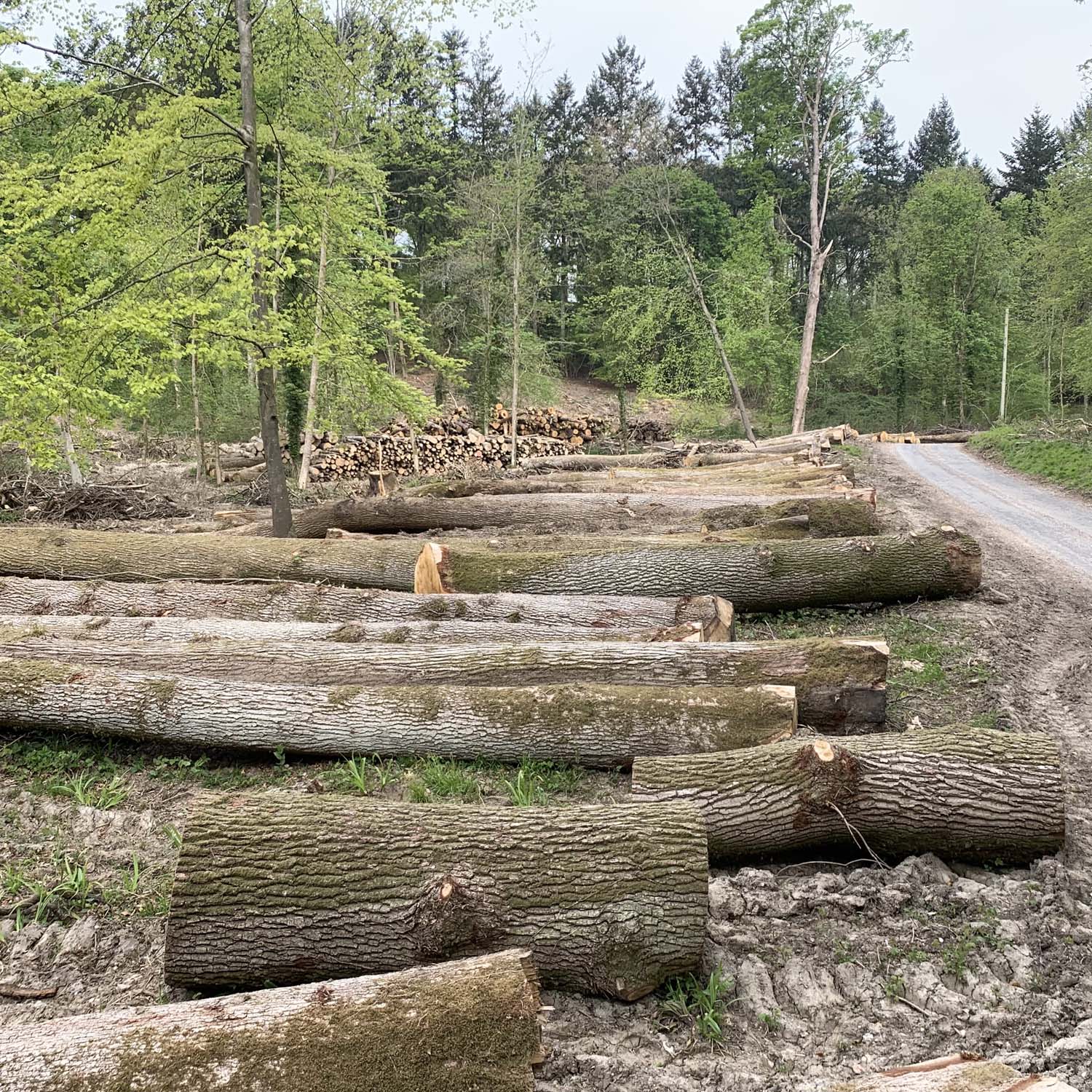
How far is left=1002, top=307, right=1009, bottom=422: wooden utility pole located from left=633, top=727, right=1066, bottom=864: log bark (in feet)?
119

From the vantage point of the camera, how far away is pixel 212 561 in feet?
25.9

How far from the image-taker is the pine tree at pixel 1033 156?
4894 centimetres

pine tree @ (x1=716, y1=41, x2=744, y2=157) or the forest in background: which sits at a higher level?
pine tree @ (x1=716, y1=41, x2=744, y2=157)

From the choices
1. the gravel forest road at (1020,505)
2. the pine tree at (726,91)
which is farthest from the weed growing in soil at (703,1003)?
the pine tree at (726,91)

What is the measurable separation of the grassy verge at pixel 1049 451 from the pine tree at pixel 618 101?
A: 2325 centimetres

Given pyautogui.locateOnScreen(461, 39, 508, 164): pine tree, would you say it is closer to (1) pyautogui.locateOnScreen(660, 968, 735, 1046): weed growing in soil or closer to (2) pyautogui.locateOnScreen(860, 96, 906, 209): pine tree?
(2) pyautogui.locateOnScreen(860, 96, 906, 209): pine tree

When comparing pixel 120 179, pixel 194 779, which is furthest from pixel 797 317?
pixel 194 779

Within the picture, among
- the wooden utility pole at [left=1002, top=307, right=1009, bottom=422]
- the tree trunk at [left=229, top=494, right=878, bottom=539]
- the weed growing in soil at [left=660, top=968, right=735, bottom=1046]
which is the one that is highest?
the wooden utility pole at [left=1002, top=307, right=1009, bottom=422]

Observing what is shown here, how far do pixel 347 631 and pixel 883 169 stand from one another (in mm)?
55644

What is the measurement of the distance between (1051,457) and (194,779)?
21.1 metres

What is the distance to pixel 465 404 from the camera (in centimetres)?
2914

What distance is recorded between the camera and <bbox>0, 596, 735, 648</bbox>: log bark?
20.2ft

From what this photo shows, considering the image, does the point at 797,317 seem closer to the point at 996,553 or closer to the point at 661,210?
the point at 661,210

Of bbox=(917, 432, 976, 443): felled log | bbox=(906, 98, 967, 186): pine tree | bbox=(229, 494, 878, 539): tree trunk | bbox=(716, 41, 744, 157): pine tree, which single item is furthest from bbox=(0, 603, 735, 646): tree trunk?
bbox=(906, 98, 967, 186): pine tree
